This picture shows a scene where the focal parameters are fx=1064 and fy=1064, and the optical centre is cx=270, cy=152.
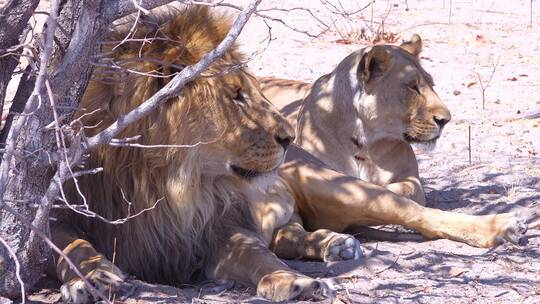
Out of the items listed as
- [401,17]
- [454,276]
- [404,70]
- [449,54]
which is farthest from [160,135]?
[401,17]

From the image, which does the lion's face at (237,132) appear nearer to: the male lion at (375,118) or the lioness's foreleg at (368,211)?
the lioness's foreleg at (368,211)

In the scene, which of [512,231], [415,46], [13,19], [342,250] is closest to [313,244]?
[342,250]

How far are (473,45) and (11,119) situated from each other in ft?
20.8

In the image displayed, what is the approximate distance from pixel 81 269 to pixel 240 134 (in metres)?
0.74

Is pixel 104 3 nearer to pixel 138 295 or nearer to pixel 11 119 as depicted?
pixel 11 119

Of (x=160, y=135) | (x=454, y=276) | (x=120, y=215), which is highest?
(x=160, y=135)

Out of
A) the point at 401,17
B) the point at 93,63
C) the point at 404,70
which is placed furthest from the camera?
the point at 401,17

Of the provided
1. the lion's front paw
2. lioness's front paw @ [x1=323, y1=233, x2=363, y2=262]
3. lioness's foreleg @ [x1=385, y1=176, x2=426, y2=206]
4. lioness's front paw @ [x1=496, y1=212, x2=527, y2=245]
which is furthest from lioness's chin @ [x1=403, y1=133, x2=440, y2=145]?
the lion's front paw

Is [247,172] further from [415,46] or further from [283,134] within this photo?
[415,46]

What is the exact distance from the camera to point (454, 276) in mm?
3941

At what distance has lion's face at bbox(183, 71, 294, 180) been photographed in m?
3.75

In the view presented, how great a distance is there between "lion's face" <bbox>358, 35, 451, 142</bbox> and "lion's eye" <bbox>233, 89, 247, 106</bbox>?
1.65 metres

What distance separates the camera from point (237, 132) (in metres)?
3.76

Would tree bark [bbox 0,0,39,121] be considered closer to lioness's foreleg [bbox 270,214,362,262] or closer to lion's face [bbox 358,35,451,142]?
lioness's foreleg [bbox 270,214,362,262]
